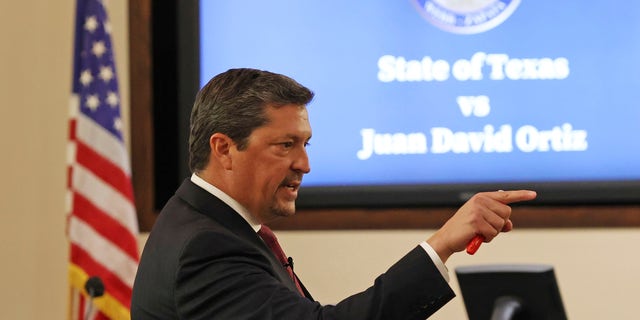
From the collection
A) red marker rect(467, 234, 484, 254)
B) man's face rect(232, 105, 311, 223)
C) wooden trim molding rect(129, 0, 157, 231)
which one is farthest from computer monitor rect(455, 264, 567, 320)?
wooden trim molding rect(129, 0, 157, 231)

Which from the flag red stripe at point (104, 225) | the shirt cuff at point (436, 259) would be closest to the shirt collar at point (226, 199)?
the shirt cuff at point (436, 259)

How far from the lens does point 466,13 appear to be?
166 inches

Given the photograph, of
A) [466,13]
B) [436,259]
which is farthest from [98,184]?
[436,259]

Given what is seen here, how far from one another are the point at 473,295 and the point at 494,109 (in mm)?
2310

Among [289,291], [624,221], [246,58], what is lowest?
[624,221]

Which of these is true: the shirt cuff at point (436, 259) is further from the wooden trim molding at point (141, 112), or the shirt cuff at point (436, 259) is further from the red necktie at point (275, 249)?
the wooden trim molding at point (141, 112)

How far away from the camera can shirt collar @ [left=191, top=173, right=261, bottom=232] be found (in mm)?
2320

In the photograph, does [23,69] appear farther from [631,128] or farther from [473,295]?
[473,295]

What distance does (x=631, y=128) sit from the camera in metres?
4.12

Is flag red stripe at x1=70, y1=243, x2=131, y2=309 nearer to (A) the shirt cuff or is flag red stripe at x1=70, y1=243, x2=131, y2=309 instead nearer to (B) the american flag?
(B) the american flag

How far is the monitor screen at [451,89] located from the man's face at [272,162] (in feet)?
6.18

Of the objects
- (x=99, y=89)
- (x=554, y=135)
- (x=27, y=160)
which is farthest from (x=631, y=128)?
(x=27, y=160)

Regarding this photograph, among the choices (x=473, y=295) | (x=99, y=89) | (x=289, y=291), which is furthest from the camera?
(x=99, y=89)

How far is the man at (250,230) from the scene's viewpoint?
2.09m
